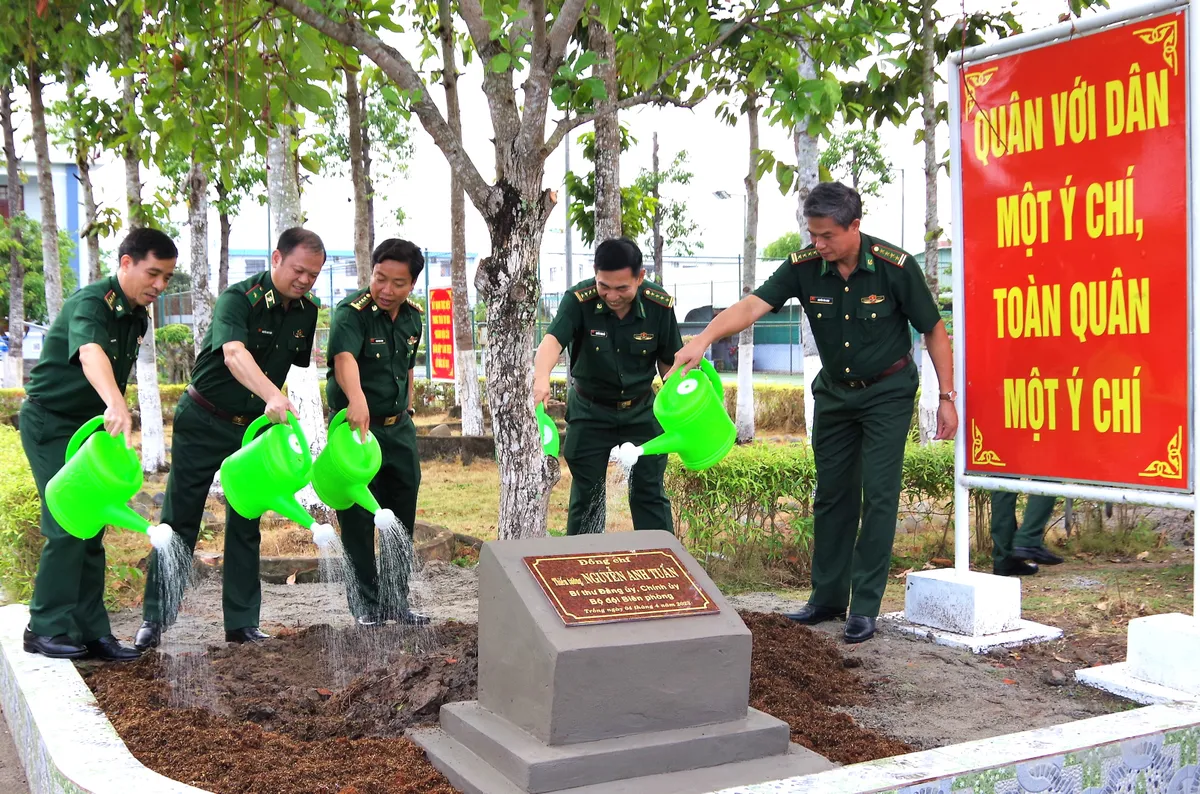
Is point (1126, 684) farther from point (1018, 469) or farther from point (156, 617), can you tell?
point (156, 617)

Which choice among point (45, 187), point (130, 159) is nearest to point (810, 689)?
point (130, 159)

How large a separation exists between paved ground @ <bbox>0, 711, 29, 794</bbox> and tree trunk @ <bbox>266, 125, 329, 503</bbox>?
3.82m

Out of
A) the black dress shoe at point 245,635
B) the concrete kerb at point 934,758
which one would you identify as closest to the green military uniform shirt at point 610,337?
the black dress shoe at point 245,635

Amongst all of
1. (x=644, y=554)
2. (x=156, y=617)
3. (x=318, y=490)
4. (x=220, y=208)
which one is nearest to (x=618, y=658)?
(x=644, y=554)

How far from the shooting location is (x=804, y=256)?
4.52 metres

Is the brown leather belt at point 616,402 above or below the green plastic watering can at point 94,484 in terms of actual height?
above

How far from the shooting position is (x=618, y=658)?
2.72 meters

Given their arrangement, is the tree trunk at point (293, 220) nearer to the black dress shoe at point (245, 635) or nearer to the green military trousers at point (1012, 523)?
the black dress shoe at point (245, 635)

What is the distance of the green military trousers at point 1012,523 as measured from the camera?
5.94 metres

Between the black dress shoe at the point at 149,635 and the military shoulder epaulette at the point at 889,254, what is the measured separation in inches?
126

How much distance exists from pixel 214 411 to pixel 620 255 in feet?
5.56

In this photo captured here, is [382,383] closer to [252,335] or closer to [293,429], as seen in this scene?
[252,335]

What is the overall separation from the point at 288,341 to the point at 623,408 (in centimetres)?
142

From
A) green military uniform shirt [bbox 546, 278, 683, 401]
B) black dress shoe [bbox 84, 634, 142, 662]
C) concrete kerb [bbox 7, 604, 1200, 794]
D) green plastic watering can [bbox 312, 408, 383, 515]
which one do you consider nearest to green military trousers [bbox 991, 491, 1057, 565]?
green military uniform shirt [bbox 546, 278, 683, 401]
